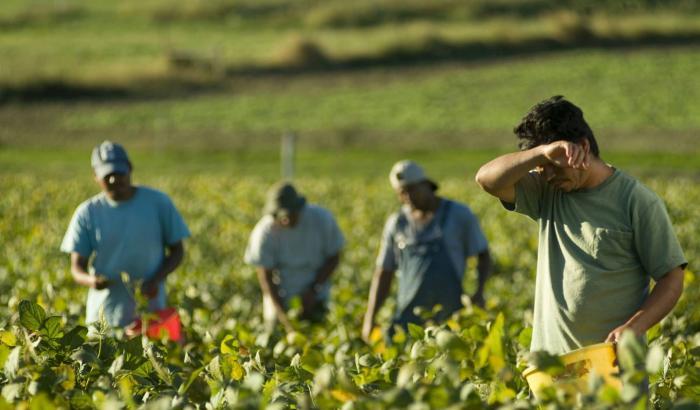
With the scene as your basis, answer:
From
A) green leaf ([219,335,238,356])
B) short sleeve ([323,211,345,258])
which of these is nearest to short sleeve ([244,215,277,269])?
short sleeve ([323,211,345,258])

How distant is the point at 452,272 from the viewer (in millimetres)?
6980

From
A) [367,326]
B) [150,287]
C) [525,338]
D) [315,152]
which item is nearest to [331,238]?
[367,326]

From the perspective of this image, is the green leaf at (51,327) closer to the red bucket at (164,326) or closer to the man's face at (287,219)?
the red bucket at (164,326)

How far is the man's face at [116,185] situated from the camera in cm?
635

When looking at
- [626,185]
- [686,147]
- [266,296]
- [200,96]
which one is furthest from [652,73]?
[626,185]

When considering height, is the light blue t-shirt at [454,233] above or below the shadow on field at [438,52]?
below

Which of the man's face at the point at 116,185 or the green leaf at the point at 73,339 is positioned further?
the man's face at the point at 116,185

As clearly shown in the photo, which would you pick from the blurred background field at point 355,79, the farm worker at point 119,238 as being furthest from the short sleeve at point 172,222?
the blurred background field at point 355,79

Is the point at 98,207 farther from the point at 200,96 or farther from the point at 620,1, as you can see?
the point at 620,1

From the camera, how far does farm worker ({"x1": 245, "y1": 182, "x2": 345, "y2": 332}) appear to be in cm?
785

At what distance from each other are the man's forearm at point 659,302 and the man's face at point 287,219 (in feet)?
12.9

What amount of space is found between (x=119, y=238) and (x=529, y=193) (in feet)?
9.44

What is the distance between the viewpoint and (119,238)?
6.45 meters

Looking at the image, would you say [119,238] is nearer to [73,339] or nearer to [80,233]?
[80,233]
